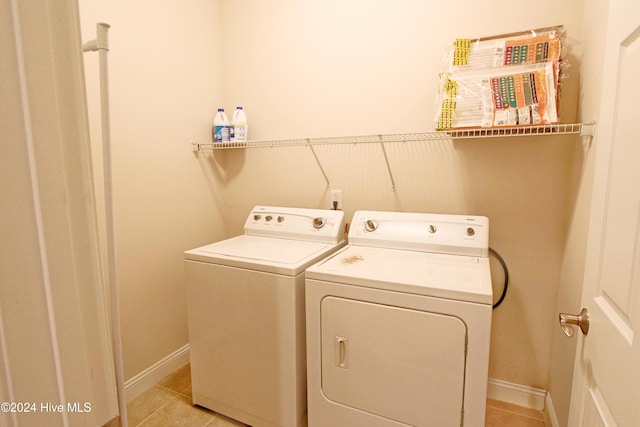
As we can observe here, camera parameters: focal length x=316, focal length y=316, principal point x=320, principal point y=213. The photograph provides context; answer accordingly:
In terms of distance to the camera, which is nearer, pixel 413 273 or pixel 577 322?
pixel 577 322

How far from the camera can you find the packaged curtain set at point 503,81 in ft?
4.54

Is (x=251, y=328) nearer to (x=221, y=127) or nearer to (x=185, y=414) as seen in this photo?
(x=185, y=414)

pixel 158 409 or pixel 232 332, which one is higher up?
pixel 232 332

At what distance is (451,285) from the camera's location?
121 centimetres

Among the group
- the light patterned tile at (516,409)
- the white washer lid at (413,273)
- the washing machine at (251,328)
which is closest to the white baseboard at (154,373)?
the washing machine at (251,328)

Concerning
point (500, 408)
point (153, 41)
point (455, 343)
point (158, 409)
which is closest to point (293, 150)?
point (153, 41)

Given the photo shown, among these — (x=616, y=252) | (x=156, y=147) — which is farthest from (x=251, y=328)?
(x=616, y=252)

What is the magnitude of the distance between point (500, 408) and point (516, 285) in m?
0.71

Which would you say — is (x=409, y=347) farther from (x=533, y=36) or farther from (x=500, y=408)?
(x=533, y=36)

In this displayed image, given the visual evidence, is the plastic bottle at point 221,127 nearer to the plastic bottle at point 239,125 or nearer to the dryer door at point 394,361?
the plastic bottle at point 239,125

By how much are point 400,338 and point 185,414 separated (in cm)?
137

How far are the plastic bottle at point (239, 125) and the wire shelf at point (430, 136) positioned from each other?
0.16 feet

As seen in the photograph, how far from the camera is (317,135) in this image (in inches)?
85.0

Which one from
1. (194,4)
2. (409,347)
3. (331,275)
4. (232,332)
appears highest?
(194,4)
